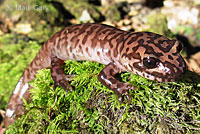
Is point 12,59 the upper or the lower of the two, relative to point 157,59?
upper

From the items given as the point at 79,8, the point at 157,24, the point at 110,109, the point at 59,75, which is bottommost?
the point at 110,109

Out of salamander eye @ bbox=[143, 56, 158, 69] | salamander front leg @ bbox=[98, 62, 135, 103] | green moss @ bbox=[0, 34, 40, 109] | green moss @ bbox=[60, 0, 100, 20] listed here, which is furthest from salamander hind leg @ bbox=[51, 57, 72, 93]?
green moss @ bbox=[60, 0, 100, 20]

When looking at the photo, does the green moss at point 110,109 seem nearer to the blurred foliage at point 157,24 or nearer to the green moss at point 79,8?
the blurred foliage at point 157,24

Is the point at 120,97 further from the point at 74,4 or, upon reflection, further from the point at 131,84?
the point at 74,4

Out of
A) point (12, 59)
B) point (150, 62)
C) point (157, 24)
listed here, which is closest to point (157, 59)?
point (150, 62)

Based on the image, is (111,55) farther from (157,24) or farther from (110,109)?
(157,24)

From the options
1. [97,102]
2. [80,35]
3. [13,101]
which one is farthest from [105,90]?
[13,101]

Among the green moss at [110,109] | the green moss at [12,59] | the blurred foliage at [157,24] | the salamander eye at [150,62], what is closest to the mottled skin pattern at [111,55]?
the salamander eye at [150,62]
